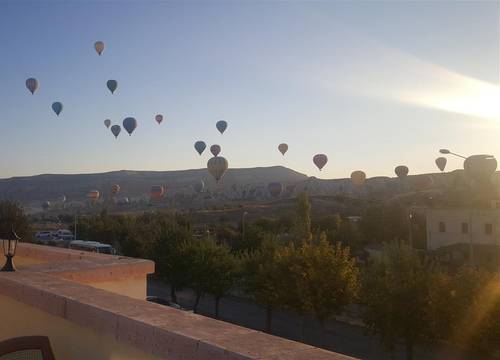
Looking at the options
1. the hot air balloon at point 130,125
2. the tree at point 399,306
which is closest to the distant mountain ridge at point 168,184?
the hot air balloon at point 130,125

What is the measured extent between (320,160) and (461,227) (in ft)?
52.7

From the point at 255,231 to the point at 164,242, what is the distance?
10412 millimetres

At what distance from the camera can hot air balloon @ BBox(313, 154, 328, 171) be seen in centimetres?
5297

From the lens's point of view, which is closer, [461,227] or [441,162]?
[461,227]

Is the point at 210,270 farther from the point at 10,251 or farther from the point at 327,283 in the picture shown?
the point at 10,251

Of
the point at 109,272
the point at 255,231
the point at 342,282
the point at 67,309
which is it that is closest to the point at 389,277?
the point at 342,282

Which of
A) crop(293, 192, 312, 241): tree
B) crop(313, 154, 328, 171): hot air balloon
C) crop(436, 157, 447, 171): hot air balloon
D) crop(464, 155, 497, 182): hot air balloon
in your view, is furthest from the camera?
crop(436, 157, 447, 171): hot air balloon

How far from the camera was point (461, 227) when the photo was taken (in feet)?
135

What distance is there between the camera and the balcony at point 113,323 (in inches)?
109

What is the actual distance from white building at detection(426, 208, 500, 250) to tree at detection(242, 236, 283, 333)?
1804cm

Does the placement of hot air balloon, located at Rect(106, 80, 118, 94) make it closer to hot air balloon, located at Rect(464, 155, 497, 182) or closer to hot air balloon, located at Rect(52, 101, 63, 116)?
hot air balloon, located at Rect(52, 101, 63, 116)

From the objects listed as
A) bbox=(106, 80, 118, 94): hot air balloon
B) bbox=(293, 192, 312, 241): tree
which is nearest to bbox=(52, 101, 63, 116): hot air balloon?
bbox=(106, 80, 118, 94): hot air balloon

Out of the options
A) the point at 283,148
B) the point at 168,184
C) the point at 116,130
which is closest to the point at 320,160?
the point at 283,148

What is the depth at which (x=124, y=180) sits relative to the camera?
158 meters
